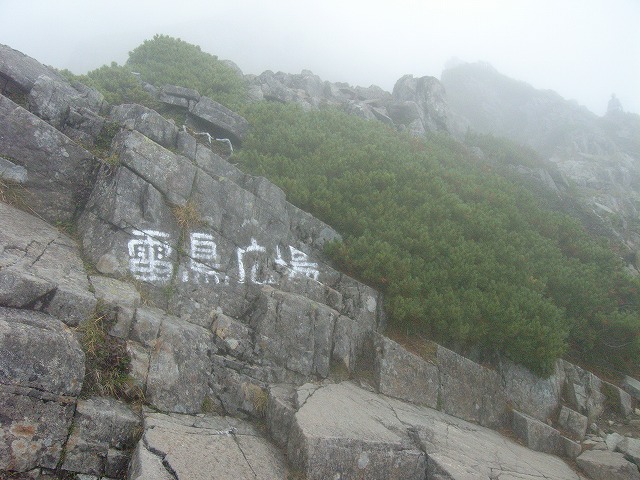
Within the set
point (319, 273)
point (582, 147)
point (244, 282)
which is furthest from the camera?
point (582, 147)

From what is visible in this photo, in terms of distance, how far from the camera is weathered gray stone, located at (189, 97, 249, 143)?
13297 mm

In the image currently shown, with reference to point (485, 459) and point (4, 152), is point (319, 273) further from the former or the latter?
point (4, 152)

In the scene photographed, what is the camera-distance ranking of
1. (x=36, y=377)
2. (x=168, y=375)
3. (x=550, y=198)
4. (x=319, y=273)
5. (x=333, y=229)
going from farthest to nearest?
(x=550, y=198)
(x=333, y=229)
(x=319, y=273)
(x=168, y=375)
(x=36, y=377)

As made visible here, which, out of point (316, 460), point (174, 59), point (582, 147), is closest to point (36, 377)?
point (316, 460)

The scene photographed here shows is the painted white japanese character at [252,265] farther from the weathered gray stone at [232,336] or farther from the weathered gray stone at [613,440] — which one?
the weathered gray stone at [613,440]

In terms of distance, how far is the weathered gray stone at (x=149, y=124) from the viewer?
946cm

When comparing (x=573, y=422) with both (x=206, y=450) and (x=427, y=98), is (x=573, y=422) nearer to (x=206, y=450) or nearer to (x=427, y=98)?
(x=206, y=450)

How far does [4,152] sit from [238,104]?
9.61 metres

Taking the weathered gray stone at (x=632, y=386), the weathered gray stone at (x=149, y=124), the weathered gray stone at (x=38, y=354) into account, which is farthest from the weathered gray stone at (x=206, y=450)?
the weathered gray stone at (x=632, y=386)

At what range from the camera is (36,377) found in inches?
176

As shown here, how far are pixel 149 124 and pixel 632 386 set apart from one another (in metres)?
12.4

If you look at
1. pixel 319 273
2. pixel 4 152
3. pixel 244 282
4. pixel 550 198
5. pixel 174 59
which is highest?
pixel 174 59

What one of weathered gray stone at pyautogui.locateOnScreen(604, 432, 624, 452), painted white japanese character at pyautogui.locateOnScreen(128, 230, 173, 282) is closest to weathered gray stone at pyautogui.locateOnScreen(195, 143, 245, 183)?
painted white japanese character at pyautogui.locateOnScreen(128, 230, 173, 282)

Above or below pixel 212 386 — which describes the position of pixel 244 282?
above
